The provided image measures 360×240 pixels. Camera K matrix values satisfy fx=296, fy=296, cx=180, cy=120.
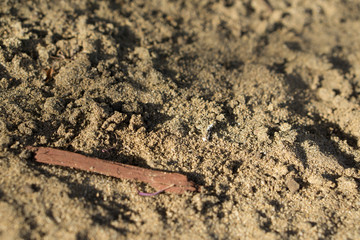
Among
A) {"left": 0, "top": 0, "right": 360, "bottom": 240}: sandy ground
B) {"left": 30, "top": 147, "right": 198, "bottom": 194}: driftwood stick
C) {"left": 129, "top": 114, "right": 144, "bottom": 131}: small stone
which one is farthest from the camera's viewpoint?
{"left": 129, "top": 114, "right": 144, "bottom": 131}: small stone

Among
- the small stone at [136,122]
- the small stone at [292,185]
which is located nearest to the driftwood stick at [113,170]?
the small stone at [136,122]

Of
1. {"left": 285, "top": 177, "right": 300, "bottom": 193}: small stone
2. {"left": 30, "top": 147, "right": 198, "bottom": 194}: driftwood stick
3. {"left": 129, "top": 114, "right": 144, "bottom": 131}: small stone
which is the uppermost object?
{"left": 285, "top": 177, "right": 300, "bottom": 193}: small stone

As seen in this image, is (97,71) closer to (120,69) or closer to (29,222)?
(120,69)

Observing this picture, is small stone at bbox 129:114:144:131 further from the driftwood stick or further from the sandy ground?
the driftwood stick

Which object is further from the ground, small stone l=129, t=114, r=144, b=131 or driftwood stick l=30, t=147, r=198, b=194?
small stone l=129, t=114, r=144, b=131

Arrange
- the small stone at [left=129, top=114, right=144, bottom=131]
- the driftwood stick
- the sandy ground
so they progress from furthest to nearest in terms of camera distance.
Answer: the small stone at [left=129, top=114, right=144, bottom=131], the driftwood stick, the sandy ground

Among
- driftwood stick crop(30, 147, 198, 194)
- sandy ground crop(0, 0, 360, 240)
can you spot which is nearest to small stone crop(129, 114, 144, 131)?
sandy ground crop(0, 0, 360, 240)
